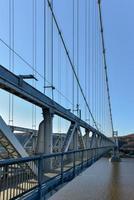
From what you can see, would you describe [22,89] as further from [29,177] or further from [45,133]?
[45,133]

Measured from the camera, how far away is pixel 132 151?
87.6 metres

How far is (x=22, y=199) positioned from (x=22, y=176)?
13.2 inches

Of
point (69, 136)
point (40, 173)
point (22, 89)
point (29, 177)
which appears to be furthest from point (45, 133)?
point (69, 136)

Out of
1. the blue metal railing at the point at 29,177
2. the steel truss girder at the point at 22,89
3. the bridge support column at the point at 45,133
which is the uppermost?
the steel truss girder at the point at 22,89

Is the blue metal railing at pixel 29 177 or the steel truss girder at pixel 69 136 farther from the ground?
the steel truss girder at pixel 69 136

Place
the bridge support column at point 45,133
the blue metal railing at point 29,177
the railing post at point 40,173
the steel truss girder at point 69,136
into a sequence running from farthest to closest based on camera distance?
the steel truss girder at point 69,136 < the bridge support column at point 45,133 < the railing post at point 40,173 < the blue metal railing at point 29,177

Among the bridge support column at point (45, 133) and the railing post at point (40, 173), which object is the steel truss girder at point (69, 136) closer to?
the bridge support column at point (45, 133)

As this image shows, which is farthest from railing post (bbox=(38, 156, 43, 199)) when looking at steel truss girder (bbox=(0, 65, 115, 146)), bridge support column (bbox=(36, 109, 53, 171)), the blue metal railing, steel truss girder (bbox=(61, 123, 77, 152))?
steel truss girder (bbox=(61, 123, 77, 152))

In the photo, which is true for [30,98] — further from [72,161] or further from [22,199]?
[72,161]

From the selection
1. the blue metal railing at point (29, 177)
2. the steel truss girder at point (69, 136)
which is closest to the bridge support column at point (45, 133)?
the blue metal railing at point (29, 177)

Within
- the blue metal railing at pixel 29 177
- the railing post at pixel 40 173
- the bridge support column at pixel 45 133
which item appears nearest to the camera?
the blue metal railing at pixel 29 177

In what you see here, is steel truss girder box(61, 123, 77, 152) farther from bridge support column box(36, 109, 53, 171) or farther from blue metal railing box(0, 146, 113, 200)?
blue metal railing box(0, 146, 113, 200)

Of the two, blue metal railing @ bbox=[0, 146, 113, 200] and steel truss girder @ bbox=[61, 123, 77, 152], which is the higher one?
steel truss girder @ bbox=[61, 123, 77, 152]

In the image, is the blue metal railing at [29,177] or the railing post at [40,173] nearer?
the blue metal railing at [29,177]
